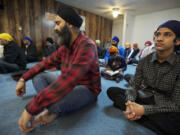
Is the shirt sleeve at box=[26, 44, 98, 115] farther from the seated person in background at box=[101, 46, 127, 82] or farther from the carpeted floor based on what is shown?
the seated person in background at box=[101, 46, 127, 82]

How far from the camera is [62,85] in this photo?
2.00ft

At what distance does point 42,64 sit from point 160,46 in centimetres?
105

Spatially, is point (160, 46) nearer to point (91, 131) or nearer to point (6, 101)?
point (91, 131)

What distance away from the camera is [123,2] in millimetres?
3434

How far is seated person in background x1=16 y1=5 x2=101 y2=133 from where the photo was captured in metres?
0.60

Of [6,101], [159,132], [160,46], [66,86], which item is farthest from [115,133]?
[6,101]

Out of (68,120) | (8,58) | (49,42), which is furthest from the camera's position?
(49,42)

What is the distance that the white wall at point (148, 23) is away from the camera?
13.0ft

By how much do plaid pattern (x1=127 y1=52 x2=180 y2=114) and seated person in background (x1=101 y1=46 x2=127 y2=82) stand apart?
108 centimetres

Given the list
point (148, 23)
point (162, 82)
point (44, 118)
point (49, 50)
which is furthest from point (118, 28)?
point (44, 118)

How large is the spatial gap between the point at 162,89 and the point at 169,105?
0.40 feet

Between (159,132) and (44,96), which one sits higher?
(44,96)

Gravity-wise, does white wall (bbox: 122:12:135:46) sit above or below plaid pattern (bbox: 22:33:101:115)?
above

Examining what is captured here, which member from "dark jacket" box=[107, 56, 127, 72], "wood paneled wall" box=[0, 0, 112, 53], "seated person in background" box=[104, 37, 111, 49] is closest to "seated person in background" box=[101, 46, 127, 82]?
"dark jacket" box=[107, 56, 127, 72]
